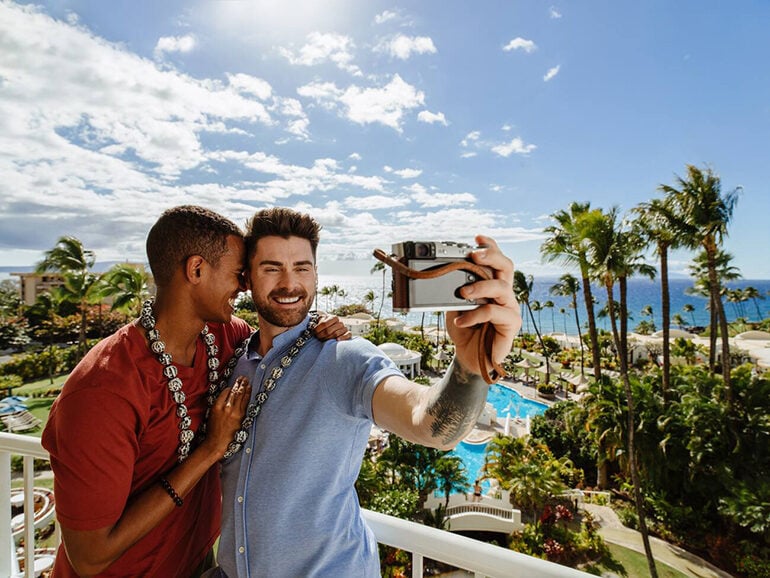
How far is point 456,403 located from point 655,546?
1720 centimetres

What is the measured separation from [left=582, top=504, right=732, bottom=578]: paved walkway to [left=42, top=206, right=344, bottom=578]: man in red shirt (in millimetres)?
16150

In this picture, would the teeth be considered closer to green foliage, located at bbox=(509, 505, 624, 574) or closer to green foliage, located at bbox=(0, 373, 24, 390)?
green foliage, located at bbox=(509, 505, 624, 574)

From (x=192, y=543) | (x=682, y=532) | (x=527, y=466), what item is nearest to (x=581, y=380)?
(x=682, y=532)

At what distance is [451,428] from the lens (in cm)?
104

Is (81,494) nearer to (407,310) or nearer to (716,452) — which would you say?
(407,310)

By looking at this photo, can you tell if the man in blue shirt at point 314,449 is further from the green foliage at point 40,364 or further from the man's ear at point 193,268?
the green foliage at point 40,364

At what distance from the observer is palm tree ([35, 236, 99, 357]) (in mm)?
22188

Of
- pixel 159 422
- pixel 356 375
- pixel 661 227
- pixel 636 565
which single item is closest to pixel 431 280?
pixel 356 375

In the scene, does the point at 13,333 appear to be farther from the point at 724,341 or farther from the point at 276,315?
the point at 724,341

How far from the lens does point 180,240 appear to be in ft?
4.85

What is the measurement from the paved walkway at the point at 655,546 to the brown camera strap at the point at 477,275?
16263 millimetres

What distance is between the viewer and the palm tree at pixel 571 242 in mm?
16219

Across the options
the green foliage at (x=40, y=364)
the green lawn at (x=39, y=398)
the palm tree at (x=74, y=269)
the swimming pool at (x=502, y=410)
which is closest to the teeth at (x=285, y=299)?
the green lawn at (x=39, y=398)

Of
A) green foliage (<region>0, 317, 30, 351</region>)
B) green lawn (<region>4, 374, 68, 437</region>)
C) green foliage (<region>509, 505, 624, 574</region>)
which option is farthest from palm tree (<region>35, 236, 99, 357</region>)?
green foliage (<region>509, 505, 624, 574</region>)
